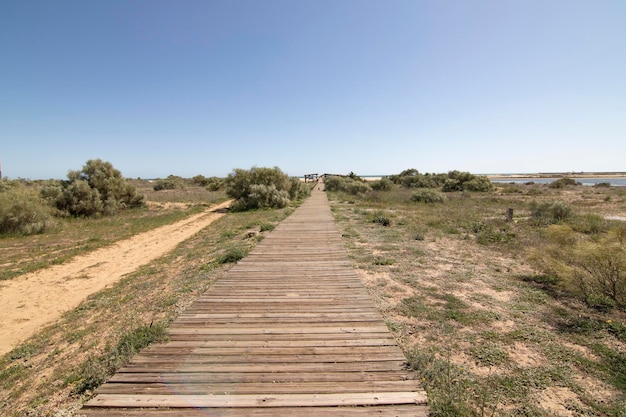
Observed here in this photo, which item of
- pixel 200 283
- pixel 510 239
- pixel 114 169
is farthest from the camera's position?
pixel 114 169

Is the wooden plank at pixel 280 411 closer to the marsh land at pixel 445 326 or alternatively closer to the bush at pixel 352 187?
the marsh land at pixel 445 326

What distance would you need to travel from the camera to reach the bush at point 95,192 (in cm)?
1812

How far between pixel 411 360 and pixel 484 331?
1.73m

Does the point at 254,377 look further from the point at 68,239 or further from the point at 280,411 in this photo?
the point at 68,239

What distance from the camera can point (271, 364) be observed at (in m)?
3.05

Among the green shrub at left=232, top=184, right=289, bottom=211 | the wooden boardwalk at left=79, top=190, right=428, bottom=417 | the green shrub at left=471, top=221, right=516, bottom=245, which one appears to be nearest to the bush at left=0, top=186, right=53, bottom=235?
the green shrub at left=232, top=184, right=289, bottom=211

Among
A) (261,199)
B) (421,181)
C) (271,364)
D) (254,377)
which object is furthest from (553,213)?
(421,181)

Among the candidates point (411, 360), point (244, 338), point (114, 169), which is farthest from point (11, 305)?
point (114, 169)

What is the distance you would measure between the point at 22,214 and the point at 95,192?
6.02 metres

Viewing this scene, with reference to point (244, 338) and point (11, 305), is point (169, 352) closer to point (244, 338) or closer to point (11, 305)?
point (244, 338)

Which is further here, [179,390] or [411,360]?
[411,360]

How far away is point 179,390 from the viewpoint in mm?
2660

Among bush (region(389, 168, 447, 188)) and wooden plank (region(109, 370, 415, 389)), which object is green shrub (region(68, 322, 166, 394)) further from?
bush (region(389, 168, 447, 188))

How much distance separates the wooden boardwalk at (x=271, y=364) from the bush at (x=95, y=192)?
765 inches
